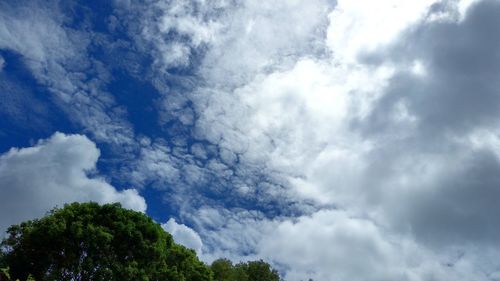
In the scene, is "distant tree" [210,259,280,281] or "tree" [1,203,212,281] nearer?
"tree" [1,203,212,281]

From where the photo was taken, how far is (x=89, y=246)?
4169 cm

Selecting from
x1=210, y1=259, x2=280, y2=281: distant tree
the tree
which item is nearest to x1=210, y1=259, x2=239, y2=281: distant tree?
x1=210, y1=259, x2=280, y2=281: distant tree

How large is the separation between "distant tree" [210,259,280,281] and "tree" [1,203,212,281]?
19.8 m

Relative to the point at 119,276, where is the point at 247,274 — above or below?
above

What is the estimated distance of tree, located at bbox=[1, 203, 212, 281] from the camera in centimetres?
4134

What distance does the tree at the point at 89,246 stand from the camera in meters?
41.3

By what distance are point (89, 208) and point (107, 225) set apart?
8.54ft

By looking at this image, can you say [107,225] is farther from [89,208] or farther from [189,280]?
[189,280]

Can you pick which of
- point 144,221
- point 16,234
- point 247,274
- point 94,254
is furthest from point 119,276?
point 247,274

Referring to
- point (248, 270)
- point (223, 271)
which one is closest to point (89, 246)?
point (223, 271)

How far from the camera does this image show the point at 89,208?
44531 mm

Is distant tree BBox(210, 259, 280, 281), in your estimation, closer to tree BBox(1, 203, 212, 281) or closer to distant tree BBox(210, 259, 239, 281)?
distant tree BBox(210, 259, 239, 281)

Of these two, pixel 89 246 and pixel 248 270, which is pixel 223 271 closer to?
pixel 248 270

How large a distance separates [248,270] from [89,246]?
36.2m
